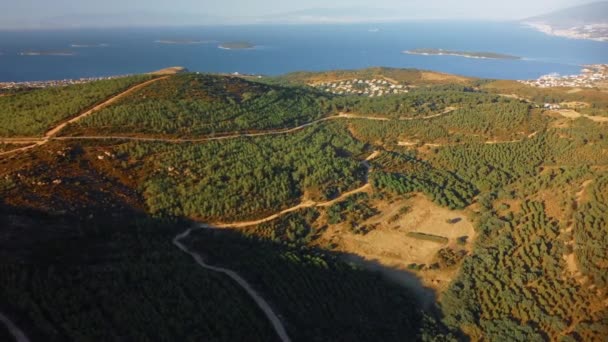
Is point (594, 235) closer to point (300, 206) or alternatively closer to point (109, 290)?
point (300, 206)

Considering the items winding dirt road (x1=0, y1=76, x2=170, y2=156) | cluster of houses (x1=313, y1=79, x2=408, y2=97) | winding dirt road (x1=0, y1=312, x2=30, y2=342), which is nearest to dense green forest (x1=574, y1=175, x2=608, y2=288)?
winding dirt road (x1=0, y1=312, x2=30, y2=342)

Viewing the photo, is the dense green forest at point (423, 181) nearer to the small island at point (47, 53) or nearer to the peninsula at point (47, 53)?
the small island at point (47, 53)

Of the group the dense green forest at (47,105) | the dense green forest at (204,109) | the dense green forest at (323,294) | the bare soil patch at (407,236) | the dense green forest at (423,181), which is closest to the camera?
the dense green forest at (323,294)

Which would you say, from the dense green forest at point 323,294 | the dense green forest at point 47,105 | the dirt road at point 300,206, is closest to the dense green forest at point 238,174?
the dirt road at point 300,206

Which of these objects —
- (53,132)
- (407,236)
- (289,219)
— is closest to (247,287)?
(289,219)

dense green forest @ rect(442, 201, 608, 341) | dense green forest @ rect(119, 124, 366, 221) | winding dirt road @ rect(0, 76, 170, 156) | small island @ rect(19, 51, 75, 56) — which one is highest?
small island @ rect(19, 51, 75, 56)

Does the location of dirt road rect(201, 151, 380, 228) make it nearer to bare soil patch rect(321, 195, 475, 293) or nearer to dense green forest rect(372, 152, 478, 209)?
dense green forest rect(372, 152, 478, 209)
